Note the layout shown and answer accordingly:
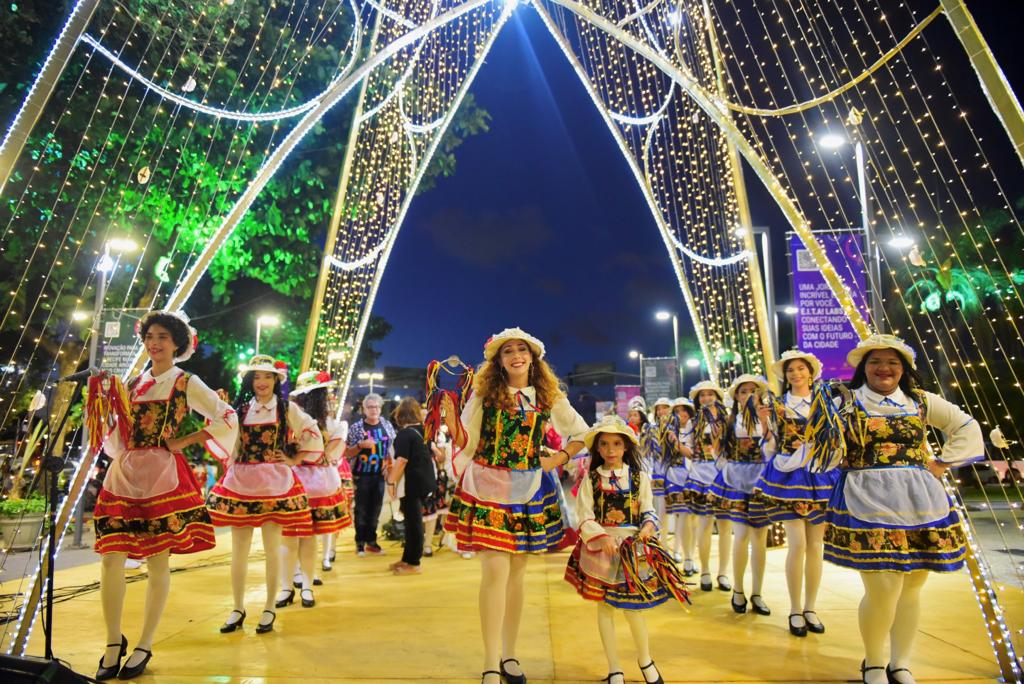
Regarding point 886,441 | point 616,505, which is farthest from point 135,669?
point 886,441

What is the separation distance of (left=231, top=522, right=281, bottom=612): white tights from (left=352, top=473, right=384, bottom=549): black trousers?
3.14 meters

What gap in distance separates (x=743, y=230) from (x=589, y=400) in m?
44.6

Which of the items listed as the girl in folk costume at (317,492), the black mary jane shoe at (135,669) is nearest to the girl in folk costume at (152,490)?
the black mary jane shoe at (135,669)

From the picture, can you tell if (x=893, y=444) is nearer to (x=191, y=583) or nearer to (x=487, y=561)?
(x=487, y=561)

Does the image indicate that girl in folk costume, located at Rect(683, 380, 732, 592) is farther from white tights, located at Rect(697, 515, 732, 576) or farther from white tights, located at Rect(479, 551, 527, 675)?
white tights, located at Rect(479, 551, 527, 675)

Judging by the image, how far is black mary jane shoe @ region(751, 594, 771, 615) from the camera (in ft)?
16.1

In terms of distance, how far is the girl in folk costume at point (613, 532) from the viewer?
328 cm

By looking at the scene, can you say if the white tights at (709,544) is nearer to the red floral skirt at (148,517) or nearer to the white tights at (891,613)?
the white tights at (891,613)

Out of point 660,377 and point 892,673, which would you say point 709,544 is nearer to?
point 892,673

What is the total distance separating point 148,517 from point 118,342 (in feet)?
21.9

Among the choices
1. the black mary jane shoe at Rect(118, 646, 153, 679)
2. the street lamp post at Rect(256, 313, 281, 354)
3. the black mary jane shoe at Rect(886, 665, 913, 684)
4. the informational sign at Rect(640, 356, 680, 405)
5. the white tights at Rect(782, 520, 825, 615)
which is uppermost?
the street lamp post at Rect(256, 313, 281, 354)

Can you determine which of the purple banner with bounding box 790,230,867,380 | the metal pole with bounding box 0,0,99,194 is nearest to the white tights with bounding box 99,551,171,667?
the metal pole with bounding box 0,0,99,194

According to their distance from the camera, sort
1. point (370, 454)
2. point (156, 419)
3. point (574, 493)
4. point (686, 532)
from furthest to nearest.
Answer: point (370, 454) < point (686, 532) < point (574, 493) < point (156, 419)

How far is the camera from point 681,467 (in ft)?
21.5
